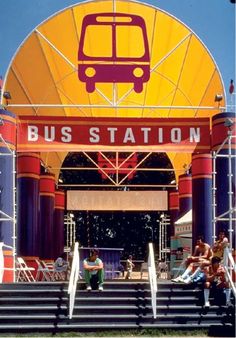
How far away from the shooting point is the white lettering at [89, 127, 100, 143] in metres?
16.3

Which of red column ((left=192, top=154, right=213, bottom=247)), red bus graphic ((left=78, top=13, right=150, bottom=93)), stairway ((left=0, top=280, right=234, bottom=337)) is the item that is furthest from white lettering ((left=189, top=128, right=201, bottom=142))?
stairway ((left=0, top=280, right=234, bottom=337))

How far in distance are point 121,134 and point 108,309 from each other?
5.22 m

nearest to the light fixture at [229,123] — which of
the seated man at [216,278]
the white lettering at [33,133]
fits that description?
the seated man at [216,278]

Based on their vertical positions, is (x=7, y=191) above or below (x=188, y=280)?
above

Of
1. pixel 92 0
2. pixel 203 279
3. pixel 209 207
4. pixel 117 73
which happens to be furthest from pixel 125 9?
pixel 203 279

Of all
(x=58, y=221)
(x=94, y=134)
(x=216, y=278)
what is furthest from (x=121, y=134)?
(x=58, y=221)

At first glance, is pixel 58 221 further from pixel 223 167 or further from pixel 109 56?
pixel 223 167

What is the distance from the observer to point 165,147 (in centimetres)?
1634

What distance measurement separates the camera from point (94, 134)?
16.3 m

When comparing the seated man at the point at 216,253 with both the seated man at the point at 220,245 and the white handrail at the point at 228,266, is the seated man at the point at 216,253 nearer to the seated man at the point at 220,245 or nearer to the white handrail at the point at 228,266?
the seated man at the point at 220,245

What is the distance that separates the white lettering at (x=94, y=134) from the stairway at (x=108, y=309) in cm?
422

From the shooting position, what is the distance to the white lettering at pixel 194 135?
16344 millimetres

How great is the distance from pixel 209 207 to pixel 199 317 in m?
6.13

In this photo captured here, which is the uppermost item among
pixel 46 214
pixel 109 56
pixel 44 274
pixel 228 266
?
pixel 109 56
